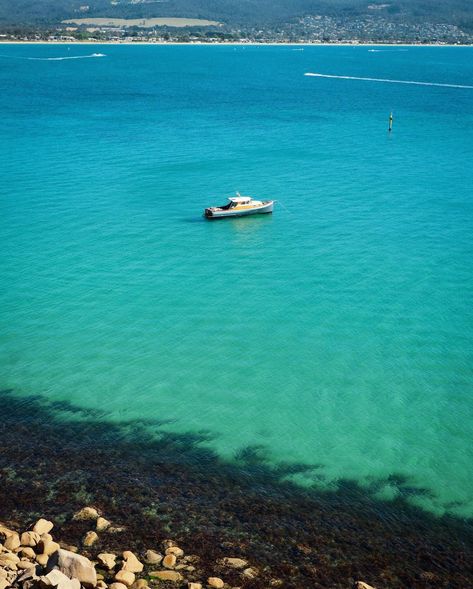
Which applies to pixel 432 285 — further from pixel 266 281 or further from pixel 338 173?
pixel 338 173

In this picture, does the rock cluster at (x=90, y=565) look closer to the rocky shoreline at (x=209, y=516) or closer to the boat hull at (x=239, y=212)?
the rocky shoreline at (x=209, y=516)

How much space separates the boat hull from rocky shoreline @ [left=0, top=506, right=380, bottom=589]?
33744mm

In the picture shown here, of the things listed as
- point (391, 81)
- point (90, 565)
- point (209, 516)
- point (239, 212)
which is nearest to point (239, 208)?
point (239, 212)

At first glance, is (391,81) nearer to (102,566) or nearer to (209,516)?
(209,516)

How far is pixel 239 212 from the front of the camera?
172 feet

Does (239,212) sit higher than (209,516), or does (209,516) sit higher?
(239,212)

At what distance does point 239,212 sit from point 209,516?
1332 inches

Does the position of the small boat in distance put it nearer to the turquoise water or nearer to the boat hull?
A: the boat hull

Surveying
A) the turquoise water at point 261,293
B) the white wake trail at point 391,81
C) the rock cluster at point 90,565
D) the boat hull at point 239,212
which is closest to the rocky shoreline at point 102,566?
the rock cluster at point 90,565

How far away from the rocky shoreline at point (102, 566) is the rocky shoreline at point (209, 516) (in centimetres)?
7

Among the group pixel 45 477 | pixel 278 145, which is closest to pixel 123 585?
pixel 45 477

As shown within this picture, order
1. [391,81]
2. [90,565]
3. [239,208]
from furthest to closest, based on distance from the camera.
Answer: [391,81], [239,208], [90,565]

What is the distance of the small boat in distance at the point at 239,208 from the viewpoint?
51.6m

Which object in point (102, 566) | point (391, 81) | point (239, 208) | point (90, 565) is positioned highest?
point (391, 81)
